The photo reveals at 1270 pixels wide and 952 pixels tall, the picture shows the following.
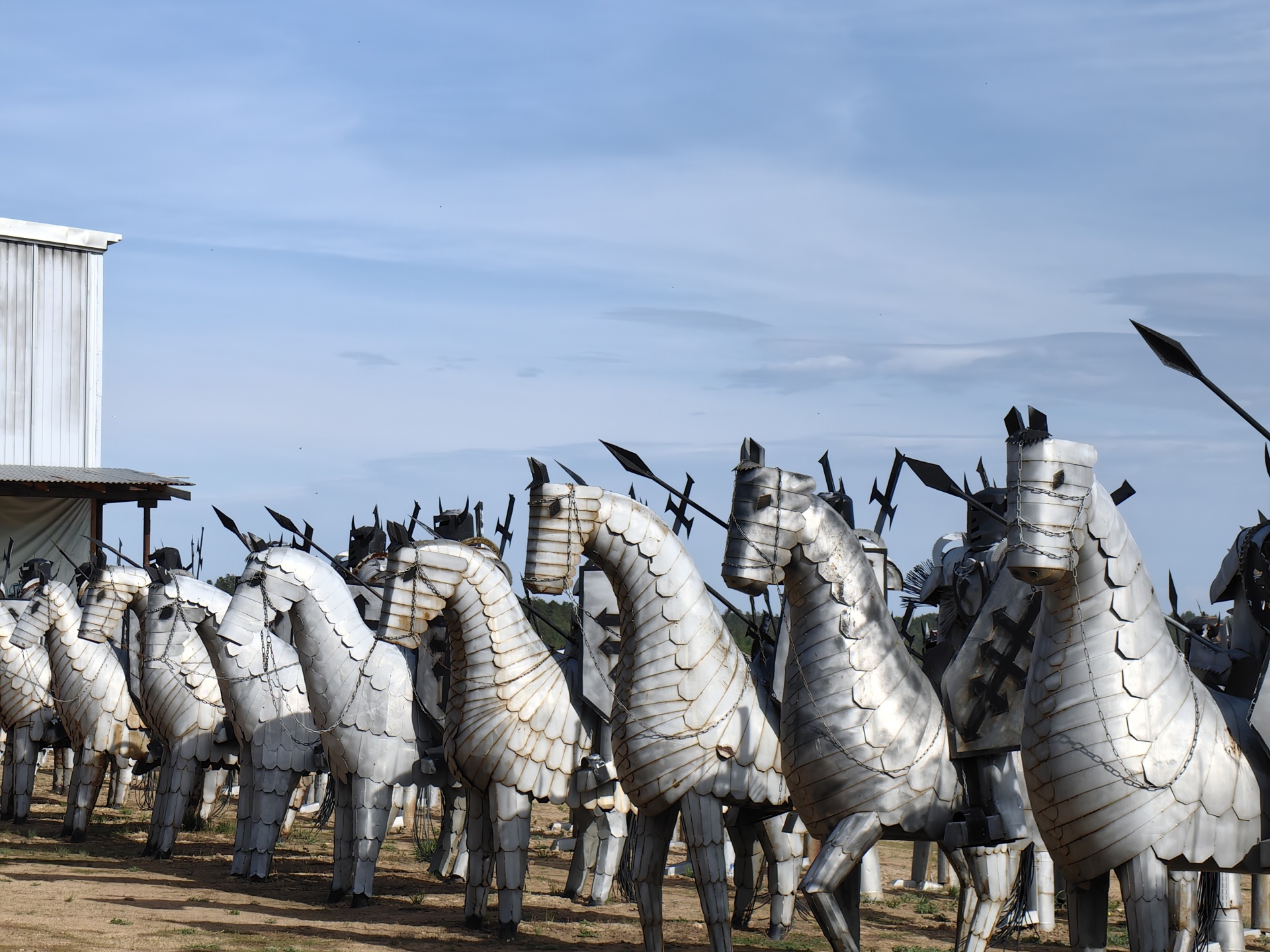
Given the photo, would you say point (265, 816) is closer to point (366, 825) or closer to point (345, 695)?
point (366, 825)

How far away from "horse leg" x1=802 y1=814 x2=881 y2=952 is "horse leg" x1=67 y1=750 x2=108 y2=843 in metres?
9.12

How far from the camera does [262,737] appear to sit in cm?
1152

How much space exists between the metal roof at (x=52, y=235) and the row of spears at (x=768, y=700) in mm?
16583

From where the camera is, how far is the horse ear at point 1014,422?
572 centimetres

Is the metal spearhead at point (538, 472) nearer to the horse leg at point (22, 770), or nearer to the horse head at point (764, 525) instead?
the horse head at point (764, 525)

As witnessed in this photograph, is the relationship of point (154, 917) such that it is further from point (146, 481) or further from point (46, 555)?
point (46, 555)

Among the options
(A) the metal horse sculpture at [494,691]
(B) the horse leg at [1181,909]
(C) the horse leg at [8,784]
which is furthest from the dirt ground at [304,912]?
(B) the horse leg at [1181,909]

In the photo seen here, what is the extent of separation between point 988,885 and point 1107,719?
2.44 meters

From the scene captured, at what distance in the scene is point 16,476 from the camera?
24000mm

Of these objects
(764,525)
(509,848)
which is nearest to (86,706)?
(509,848)

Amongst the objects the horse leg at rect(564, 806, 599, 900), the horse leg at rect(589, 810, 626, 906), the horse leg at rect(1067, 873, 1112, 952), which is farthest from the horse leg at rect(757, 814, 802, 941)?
the horse leg at rect(1067, 873, 1112, 952)

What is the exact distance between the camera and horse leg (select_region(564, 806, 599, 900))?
11.1m

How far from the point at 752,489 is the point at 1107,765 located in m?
2.09

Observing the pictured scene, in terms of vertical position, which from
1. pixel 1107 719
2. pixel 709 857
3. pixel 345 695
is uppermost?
pixel 1107 719
